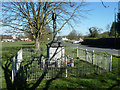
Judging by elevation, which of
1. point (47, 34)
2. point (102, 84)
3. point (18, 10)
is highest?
point (18, 10)

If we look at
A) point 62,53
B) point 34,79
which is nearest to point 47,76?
point 34,79

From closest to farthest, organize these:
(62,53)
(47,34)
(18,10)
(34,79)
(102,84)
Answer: (102,84) → (34,79) → (62,53) → (18,10) → (47,34)

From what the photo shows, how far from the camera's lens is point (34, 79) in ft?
16.1

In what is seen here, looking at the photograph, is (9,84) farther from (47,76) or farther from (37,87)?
(47,76)

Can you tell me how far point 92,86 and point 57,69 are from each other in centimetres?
247

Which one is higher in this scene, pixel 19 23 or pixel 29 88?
pixel 19 23

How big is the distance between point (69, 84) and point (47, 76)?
1213mm

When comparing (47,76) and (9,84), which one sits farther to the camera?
(47,76)

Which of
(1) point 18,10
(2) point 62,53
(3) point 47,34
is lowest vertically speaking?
(2) point 62,53

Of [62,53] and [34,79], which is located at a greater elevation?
[62,53]

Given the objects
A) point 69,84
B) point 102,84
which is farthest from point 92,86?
point 69,84

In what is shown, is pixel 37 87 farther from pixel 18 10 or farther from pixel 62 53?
pixel 18 10

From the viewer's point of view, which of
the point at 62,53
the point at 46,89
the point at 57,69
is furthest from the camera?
the point at 62,53

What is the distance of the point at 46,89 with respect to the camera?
400 centimetres
